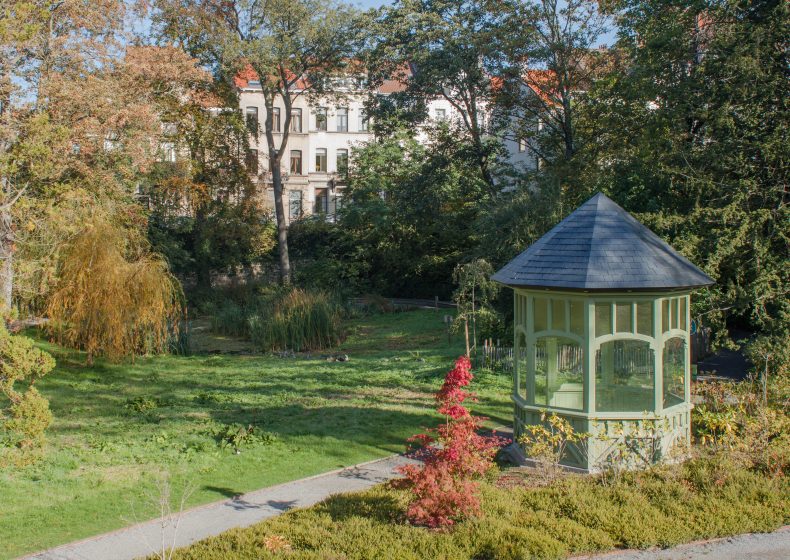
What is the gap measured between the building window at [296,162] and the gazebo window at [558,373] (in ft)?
124

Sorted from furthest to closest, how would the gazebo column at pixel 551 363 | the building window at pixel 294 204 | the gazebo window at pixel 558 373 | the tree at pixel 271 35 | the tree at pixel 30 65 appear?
the building window at pixel 294 204 < the tree at pixel 271 35 < the tree at pixel 30 65 < the gazebo column at pixel 551 363 < the gazebo window at pixel 558 373

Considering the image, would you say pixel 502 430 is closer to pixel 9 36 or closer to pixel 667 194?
pixel 667 194

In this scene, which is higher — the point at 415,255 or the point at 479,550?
the point at 415,255

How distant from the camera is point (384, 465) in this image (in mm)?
11398

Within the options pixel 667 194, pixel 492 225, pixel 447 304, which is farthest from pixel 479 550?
pixel 447 304

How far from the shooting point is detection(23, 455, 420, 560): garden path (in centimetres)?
823

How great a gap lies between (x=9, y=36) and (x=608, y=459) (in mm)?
11980

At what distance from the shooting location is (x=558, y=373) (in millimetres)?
12008

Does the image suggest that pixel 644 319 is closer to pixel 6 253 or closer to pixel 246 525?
pixel 246 525

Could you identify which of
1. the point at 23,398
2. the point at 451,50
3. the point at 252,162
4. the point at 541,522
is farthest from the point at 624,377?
the point at 252,162

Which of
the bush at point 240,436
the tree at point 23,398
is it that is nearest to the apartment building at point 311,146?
the bush at point 240,436

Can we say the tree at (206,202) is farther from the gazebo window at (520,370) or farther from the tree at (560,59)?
A: the gazebo window at (520,370)

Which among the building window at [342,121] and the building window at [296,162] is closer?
the building window at [296,162]

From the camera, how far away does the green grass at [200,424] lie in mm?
9719
